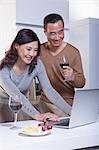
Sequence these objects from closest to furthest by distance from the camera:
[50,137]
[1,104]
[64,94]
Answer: [50,137] < [1,104] < [64,94]

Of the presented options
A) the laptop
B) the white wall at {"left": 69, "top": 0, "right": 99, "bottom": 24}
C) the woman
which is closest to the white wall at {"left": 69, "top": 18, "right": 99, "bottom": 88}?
the white wall at {"left": 69, "top": 0, "right": 99, "bottom": 24}

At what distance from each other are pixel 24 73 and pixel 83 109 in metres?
0.61

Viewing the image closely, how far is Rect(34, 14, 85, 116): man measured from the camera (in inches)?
74.9

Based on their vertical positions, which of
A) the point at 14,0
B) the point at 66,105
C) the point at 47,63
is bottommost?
the point at 66,105

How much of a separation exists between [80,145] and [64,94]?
0.81 metres

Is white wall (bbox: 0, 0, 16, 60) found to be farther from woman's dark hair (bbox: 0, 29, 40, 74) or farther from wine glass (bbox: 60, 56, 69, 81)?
wine glass (bbox: 60, 56, 69, 81)

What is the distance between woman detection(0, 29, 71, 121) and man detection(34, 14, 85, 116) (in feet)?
0.13

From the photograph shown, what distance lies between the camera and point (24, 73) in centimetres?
184

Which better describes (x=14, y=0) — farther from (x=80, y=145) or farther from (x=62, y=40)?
(x=80, y=145)

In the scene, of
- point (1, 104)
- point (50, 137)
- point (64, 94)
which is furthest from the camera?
point (64, 94)

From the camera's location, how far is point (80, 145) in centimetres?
113

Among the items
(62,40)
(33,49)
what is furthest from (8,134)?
(62,40)

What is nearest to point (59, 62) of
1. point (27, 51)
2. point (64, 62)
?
point (64, 62)

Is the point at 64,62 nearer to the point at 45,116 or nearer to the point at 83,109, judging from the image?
the point at 45,116
